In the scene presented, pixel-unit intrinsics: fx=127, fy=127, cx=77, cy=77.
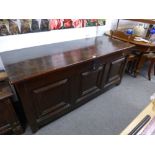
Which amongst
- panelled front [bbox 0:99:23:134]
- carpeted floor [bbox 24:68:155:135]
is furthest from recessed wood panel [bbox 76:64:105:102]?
panelled front [bbox 0:99:23:134]

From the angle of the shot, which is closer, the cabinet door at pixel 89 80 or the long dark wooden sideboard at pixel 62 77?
the long dark wooden sideboard at pixel 62 77

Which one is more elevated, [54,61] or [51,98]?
[54,61]

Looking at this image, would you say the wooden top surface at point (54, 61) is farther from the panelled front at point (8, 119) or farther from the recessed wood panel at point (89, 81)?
the panelled front at point (8, 119)

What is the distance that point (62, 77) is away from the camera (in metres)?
1.20

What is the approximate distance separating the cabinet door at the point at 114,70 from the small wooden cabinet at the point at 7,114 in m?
1.14

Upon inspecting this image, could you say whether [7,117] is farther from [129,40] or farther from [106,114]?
[129,40]

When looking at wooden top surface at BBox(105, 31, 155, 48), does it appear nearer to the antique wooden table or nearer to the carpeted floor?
the antique wooden table

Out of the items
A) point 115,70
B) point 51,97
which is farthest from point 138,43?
point 51,97

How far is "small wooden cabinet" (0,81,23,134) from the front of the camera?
1.09m

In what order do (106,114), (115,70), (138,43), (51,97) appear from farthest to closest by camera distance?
(138,43) < (115,70) < (106,114) < (51,97)

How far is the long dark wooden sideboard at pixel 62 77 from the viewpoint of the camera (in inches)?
41.0

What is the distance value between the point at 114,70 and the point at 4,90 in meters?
1.36

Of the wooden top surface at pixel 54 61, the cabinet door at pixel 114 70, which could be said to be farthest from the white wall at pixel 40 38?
the cabinet door at pixel 114 70
